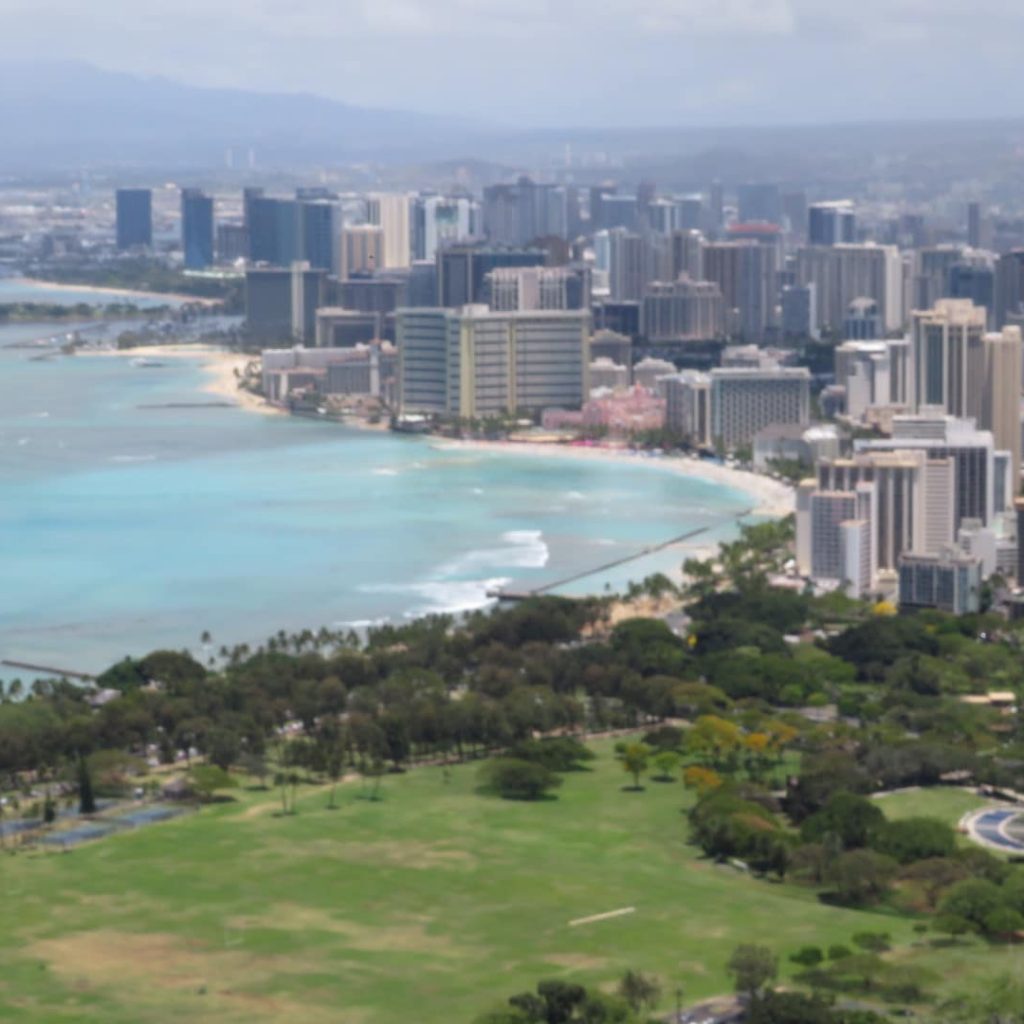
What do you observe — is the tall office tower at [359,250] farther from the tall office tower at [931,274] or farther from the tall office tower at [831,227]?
the tall office tower at [931,274]

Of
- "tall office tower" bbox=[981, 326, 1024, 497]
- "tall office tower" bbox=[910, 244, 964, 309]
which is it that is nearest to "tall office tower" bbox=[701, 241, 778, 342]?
"tall office tower" bbox=[910, 244, 964, 309]

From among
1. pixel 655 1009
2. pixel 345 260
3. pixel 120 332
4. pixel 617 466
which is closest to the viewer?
pixel 655 1009

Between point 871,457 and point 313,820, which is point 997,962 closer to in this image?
point 313,820

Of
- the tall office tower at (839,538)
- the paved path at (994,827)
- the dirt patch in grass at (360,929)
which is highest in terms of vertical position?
the tall office tower at (839,538)

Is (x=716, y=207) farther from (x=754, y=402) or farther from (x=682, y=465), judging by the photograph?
(x=682, y=465)

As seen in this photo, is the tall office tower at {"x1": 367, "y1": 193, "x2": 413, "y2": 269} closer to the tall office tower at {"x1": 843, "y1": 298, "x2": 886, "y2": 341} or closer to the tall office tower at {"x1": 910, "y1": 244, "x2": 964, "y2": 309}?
the tall office tower at {"x1": 910, "y1": 244, "x2": 964, "y2": 309}

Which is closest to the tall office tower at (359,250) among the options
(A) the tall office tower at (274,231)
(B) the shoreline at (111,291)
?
(A) the tall office tower at (274,231)

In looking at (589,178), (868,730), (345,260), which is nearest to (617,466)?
(868,730)
